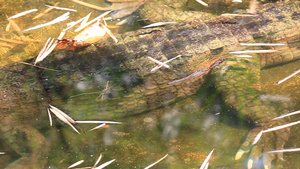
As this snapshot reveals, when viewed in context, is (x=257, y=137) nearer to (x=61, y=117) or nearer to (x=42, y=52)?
(x=61, y=117)

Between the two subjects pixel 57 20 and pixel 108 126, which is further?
pixel 57 20

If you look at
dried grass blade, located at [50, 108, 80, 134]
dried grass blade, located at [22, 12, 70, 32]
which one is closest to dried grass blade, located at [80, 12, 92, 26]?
dried grass blade, located at [22, 12, 70, 32]

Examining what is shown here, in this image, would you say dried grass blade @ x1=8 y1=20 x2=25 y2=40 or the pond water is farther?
dried grass blade @ x1=8 y1=20 x2=25 y2=40

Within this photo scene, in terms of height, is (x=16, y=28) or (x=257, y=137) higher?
(x=16, y=28)

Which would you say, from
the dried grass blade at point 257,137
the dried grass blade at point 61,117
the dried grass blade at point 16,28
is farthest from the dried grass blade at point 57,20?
the dried grass blade at point 257,137

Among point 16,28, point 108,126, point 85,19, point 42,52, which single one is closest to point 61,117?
point 108,126

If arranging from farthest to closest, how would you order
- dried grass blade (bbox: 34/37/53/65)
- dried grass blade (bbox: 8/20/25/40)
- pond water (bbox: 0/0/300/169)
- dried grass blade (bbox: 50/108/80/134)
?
1. dried grass blade (bbox: 8/20/25/40)
2. dried grass blade (bbox: 34/37/53/65)
3. dried grass blade (bbox: 50/108/80/134)
4. pond water (bbox: 0/0/300/169)

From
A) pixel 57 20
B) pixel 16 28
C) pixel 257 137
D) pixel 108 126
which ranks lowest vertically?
pixel 108 126

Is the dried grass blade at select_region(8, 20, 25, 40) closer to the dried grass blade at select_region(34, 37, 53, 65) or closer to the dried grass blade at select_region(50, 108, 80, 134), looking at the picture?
the dried grass blade at select_region(34, 37, 53, 65)

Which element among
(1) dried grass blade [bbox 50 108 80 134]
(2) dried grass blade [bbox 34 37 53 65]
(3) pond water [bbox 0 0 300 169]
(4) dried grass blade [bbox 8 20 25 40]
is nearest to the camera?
(3) pond water [bbox 0 0 300 169]

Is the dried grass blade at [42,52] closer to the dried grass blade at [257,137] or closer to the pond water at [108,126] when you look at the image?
the pond water at [108,126]
